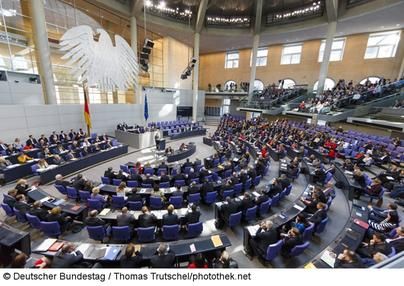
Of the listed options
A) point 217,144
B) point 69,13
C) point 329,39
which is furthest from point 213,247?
point 329,39

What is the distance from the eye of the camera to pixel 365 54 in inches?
814

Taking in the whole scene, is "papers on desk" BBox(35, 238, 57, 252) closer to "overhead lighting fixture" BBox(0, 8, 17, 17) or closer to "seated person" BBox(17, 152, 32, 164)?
"seated person" BBox(17, 152, 32, 164)

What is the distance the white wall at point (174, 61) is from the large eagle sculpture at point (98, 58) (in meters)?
14.7

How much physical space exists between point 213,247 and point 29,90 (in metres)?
15.3

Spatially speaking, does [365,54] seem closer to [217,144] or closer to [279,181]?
[217,144]

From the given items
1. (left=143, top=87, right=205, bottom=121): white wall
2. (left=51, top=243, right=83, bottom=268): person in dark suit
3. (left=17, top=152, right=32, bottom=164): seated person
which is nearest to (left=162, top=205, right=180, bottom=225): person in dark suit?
(left=51, top=243, right=83, bottom=268): person in dark suit

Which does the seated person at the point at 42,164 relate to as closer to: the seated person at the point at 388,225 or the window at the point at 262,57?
the seated person at the point at 388,225

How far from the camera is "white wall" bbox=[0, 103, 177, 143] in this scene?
36.7ft

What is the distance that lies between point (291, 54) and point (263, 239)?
27.9 m

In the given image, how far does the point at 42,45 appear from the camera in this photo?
468 inches

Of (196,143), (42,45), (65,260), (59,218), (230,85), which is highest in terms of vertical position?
(42,45)

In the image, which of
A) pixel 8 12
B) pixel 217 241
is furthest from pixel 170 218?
pixel 8 12

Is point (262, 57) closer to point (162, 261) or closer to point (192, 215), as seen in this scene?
point (192, 215)

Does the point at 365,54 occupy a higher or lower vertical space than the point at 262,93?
higher
